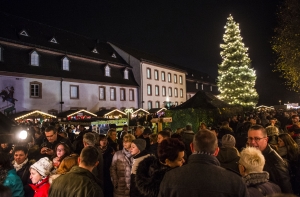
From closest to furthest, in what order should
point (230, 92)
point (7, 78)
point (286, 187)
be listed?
point (286, 187), point (7, 78), point (230, 92)

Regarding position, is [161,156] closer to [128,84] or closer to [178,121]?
[178,121]

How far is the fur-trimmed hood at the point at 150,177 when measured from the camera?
329 cm

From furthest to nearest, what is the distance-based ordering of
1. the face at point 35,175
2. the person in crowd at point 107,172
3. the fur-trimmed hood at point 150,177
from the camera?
the person in crowd at point 107,172 → the face at point 35,175 → the fur-trimmed hood at point 150,177

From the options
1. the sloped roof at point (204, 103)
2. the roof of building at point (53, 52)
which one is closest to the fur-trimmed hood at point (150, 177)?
the sloped roof at point (204, 103)

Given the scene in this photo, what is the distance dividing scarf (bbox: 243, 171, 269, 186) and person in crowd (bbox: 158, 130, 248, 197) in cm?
54

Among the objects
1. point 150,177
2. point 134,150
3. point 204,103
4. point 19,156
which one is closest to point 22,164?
point 19,156

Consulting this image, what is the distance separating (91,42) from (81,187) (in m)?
39.4

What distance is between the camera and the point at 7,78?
24266 millimetres

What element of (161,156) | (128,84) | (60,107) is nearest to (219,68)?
(128,84)

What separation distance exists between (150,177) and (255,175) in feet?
4.03

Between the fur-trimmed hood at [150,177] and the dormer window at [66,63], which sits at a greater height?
the dormer window at [66,63]

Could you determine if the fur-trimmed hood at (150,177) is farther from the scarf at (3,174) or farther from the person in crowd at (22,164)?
the person in crowd at (22,164)

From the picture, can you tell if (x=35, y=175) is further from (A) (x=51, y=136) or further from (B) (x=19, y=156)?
(A) (x=51, y=136)

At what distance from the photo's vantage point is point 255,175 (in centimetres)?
310
